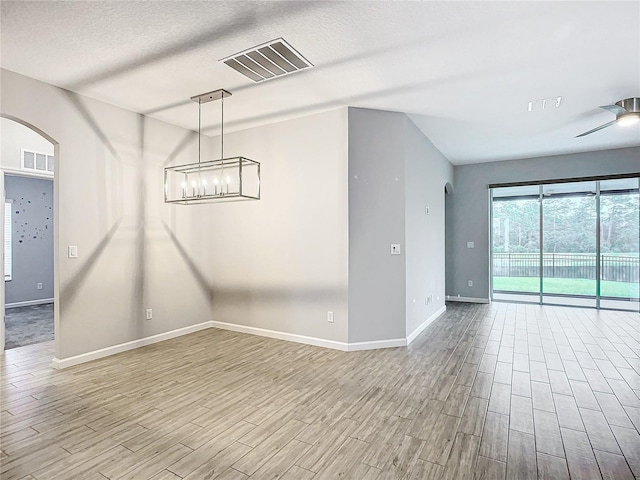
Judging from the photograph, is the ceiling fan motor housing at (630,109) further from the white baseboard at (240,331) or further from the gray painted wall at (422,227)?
the white baseboard at (240,331)

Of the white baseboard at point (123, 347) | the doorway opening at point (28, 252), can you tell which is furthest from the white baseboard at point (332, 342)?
the doorway opening at point (28, 252)

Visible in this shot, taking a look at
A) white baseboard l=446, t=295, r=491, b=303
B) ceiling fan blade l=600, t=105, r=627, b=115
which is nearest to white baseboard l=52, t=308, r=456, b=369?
white baseboard l=446, t=295, r=491, b=303

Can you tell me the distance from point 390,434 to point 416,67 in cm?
306

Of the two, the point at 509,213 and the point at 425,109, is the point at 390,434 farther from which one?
the point at 509,213

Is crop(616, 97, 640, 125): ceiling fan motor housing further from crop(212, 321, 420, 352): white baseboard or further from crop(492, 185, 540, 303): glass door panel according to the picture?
crop(212, 321, 420, 352): white baseboard

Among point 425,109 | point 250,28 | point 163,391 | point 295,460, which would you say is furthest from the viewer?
point 425,109

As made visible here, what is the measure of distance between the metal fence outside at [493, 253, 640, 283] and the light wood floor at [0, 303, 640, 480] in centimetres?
258

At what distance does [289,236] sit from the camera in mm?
4625

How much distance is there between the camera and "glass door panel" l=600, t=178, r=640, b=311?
6.30 meters

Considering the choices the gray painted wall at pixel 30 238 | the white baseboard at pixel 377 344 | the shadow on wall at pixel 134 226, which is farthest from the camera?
the gray painted wall at pixel 30 238

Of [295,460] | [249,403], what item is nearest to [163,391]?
[249,403]

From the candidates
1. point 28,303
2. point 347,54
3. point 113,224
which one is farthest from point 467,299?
point 28,303

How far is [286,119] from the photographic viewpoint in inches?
180

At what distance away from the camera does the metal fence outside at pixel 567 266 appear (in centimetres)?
637
